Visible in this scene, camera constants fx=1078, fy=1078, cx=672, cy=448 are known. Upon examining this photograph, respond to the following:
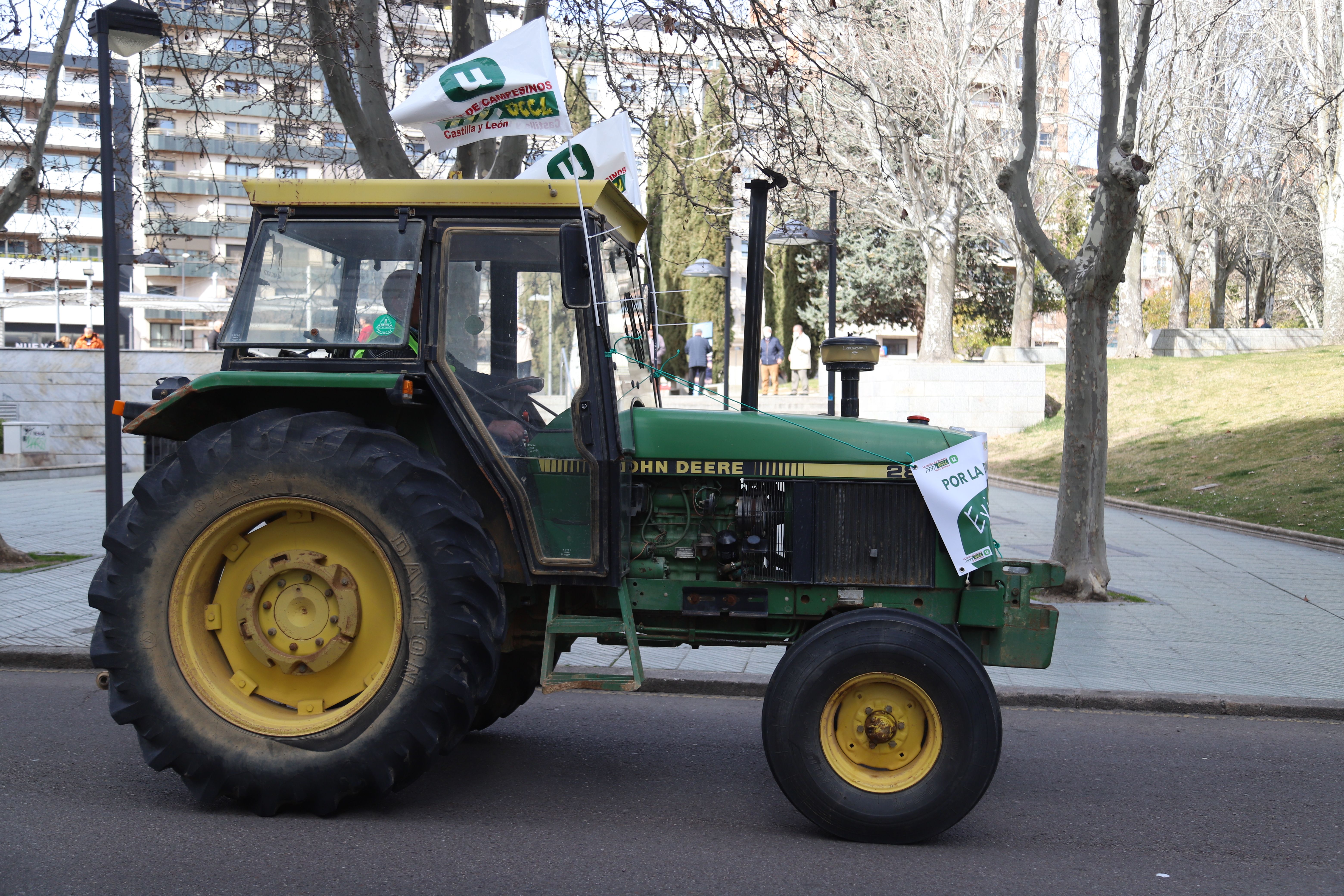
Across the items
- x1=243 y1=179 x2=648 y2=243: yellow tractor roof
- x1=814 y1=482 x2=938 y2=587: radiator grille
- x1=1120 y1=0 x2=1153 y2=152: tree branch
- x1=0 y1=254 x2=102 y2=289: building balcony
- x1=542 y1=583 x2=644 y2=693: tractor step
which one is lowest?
x1=542 y1=583 x2=644 y2=693: tractor step

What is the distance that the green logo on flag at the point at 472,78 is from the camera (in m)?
5.52

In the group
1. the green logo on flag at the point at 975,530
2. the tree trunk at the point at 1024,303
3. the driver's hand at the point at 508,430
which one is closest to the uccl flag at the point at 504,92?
the driver's hand at the point at 508,430

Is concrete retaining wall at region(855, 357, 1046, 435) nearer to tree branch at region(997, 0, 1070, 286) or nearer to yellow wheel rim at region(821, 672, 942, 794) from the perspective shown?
tree branch at region(997, 0, 1070, 286)

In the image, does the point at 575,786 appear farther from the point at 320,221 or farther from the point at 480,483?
the point at 320,221

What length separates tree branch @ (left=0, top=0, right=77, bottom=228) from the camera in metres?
9.95

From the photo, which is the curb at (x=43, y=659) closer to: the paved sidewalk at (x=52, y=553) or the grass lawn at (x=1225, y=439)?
the paved sidewalk at (x=52, y=553)

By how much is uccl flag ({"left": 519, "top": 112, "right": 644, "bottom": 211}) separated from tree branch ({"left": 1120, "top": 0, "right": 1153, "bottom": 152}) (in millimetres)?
5067

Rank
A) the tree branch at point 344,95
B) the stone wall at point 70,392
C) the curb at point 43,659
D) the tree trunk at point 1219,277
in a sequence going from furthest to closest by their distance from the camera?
1. the tree trunk at point 1219,277
2. the stone wall at point 70,392
3. the tree branch at point 344,95
4. the curb at point 43,659

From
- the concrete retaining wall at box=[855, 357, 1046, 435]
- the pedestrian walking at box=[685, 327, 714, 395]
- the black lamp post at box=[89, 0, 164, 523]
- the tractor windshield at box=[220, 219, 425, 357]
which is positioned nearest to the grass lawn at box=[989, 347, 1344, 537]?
the concrete retaining wall at box=[855, 357, 1046, 435]

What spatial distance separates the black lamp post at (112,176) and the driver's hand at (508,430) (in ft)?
17.0

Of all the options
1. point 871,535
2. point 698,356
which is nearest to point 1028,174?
point 871,535

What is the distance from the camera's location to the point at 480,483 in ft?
15.0

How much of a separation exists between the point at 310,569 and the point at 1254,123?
101 feet

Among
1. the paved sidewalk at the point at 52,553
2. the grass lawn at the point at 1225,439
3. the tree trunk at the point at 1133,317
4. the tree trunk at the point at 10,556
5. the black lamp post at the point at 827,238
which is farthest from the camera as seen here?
the tree trunk at the point at 1133,317
